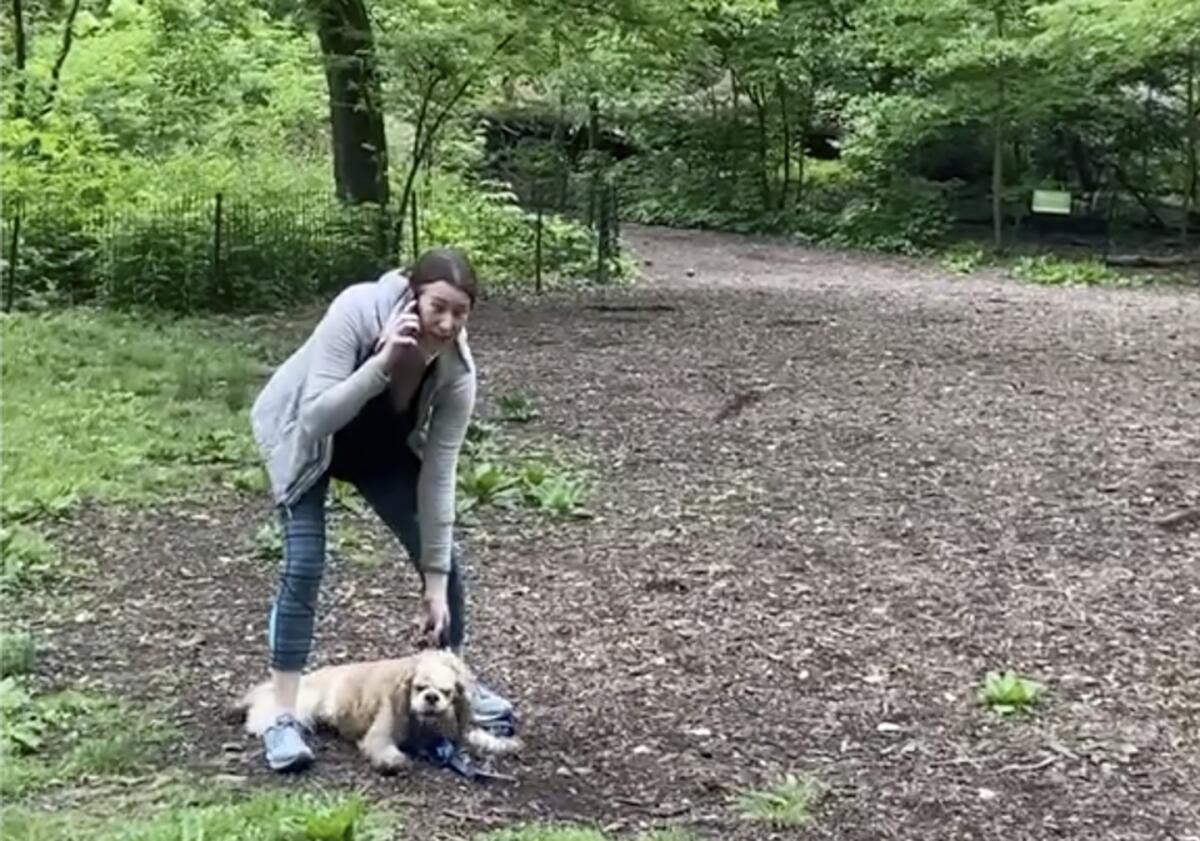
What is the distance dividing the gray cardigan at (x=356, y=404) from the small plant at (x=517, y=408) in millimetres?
4772

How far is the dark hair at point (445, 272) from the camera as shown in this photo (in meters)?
3.41

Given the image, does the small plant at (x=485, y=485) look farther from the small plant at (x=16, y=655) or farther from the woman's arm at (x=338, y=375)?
the woman's arm at (x=338, y=375)

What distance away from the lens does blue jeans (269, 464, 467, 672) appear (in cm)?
375

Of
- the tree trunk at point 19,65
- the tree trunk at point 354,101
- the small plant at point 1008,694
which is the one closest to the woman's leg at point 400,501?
the small plant at point 1008,694

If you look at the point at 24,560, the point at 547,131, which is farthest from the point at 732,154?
the point at 24,560

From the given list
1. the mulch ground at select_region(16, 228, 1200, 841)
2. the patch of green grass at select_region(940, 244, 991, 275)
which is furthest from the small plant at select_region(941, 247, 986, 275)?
the mulch ground at select_region(16, 228, 1200, 841)

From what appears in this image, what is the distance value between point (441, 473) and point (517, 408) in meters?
5.06

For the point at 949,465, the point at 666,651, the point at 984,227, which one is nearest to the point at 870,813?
the point at 666,651

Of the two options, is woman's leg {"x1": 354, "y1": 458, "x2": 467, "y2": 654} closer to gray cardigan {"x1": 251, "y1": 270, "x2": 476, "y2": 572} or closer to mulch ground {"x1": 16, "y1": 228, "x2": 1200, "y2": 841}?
gray cardigan {"x1": 251, "y1": 270, "x2": 476, "y2": 572}

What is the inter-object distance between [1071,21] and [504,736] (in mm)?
15380

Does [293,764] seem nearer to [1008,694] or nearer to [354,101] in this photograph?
[1008,694]

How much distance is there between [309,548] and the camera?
3766 millimetres

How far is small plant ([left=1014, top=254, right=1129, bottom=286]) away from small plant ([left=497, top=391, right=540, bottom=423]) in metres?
9.64

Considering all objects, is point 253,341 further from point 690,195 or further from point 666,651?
point 690,195
